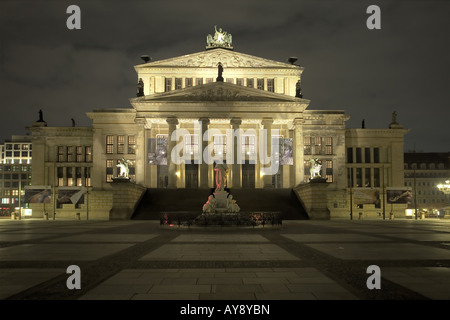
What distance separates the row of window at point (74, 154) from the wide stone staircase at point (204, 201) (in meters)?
20.9

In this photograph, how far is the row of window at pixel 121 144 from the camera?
6781cm

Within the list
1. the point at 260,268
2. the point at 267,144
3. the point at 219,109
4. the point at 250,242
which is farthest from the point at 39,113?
the point at 260,268

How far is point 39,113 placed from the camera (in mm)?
72188

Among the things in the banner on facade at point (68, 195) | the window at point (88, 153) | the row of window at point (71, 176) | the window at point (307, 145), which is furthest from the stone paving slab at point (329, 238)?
the window at point (88, 153)

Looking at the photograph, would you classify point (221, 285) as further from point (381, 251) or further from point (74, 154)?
point (74, 154)

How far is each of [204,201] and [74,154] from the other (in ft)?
100

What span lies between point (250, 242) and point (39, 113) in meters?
61.9

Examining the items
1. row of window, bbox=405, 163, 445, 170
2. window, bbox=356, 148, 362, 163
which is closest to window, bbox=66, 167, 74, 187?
window, bbox=356, 148, 362, 163

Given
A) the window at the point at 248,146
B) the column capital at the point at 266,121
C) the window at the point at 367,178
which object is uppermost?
the column capital at the point at 266,121

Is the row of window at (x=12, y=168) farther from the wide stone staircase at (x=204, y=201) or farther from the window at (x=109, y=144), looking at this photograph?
the wide stone staircase at (x=204, y=201)

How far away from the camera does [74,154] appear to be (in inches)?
2793

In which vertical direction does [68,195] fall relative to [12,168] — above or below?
below

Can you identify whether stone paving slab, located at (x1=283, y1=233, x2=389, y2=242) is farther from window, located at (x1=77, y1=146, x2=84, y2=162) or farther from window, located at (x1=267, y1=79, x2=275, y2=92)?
window, located at (x1=77, y1=146, x2=84, y2=162)

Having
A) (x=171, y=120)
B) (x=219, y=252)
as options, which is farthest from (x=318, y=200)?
(x=219, y=252)
